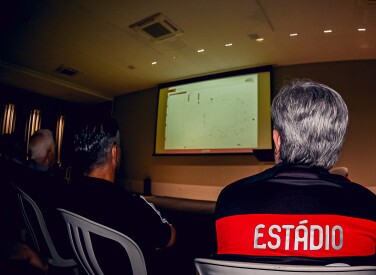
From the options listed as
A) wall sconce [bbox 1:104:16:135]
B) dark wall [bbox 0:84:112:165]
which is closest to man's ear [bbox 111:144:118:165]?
dark wall [bbox 0:84:112:165]

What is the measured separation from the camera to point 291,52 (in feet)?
15.8

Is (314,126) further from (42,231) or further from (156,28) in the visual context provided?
(156,28)

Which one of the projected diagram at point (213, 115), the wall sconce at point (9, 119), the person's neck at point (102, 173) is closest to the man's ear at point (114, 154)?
the person's neck at point (102, 173)


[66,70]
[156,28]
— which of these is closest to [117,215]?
[156,28]

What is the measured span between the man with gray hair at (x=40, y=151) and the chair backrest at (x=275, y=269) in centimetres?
259

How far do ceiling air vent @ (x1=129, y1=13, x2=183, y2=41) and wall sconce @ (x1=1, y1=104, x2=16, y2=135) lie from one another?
5.25 metres

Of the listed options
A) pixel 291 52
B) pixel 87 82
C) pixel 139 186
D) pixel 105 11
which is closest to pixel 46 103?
pixel 87 82

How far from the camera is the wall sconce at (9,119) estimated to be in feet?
23.5

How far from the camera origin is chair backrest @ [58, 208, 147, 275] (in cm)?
95

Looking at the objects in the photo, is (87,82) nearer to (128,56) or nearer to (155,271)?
(128,56)

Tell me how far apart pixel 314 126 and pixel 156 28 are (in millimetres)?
3814

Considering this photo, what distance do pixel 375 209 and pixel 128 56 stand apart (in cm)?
525

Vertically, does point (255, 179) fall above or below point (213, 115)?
below

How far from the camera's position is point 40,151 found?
2.63 m
